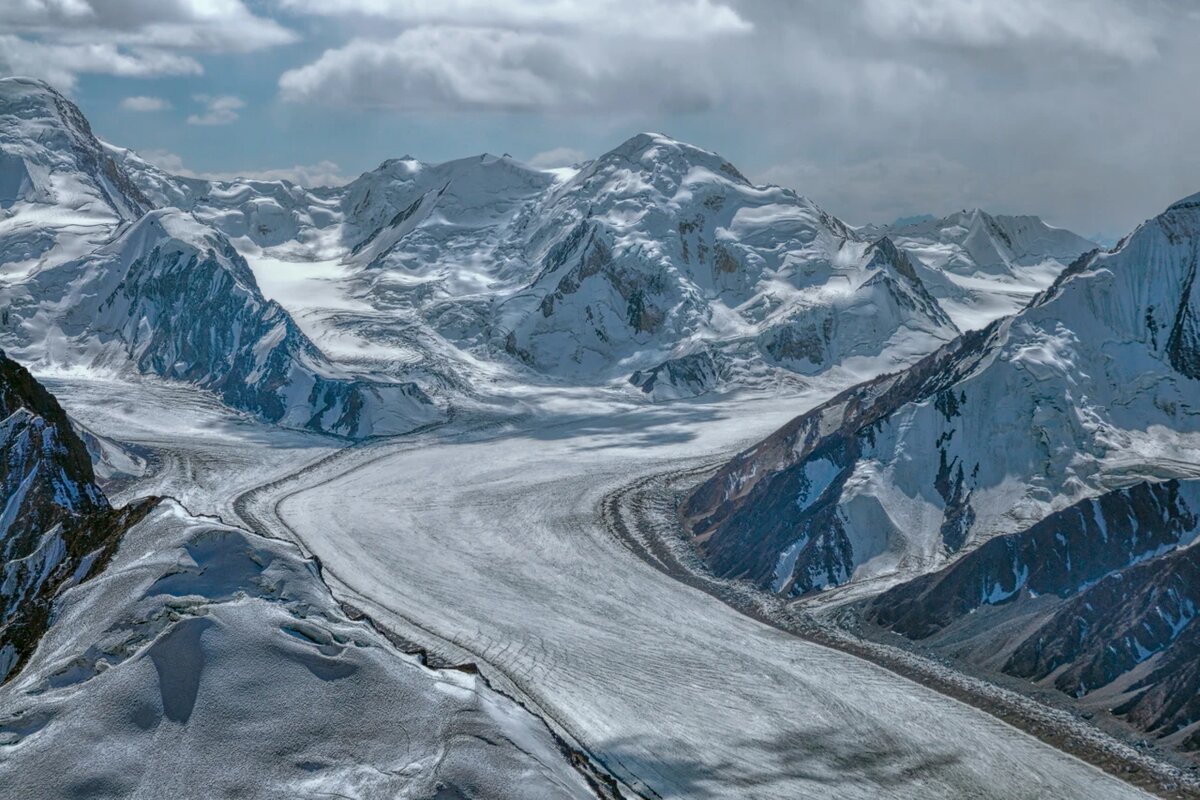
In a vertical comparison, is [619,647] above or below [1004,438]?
below

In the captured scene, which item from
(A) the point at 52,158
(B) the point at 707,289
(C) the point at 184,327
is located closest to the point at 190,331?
(C) the point at 184,327

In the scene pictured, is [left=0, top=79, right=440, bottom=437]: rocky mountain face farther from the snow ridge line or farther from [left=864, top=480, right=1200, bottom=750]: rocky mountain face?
[left=864, top=480, right=1200, bottom=750]: rocky mountain face

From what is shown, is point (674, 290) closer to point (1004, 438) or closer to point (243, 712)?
point (1004, 438)

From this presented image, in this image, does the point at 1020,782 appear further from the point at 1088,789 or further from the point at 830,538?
the point at 830,538

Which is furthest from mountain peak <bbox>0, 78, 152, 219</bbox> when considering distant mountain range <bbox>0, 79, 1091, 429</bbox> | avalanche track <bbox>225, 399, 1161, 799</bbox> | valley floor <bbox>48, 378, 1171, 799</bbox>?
avalanche track <bbox>225, 399, 1161, 799</bbox>

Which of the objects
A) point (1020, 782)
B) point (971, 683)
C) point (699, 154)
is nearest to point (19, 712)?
point (1020, 782)

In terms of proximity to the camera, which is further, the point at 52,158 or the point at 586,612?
the point at 52,158

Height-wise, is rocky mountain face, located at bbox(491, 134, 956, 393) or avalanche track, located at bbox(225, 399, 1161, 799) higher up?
rocky mountain face, located at bbox(491, 134, 956, 393)
